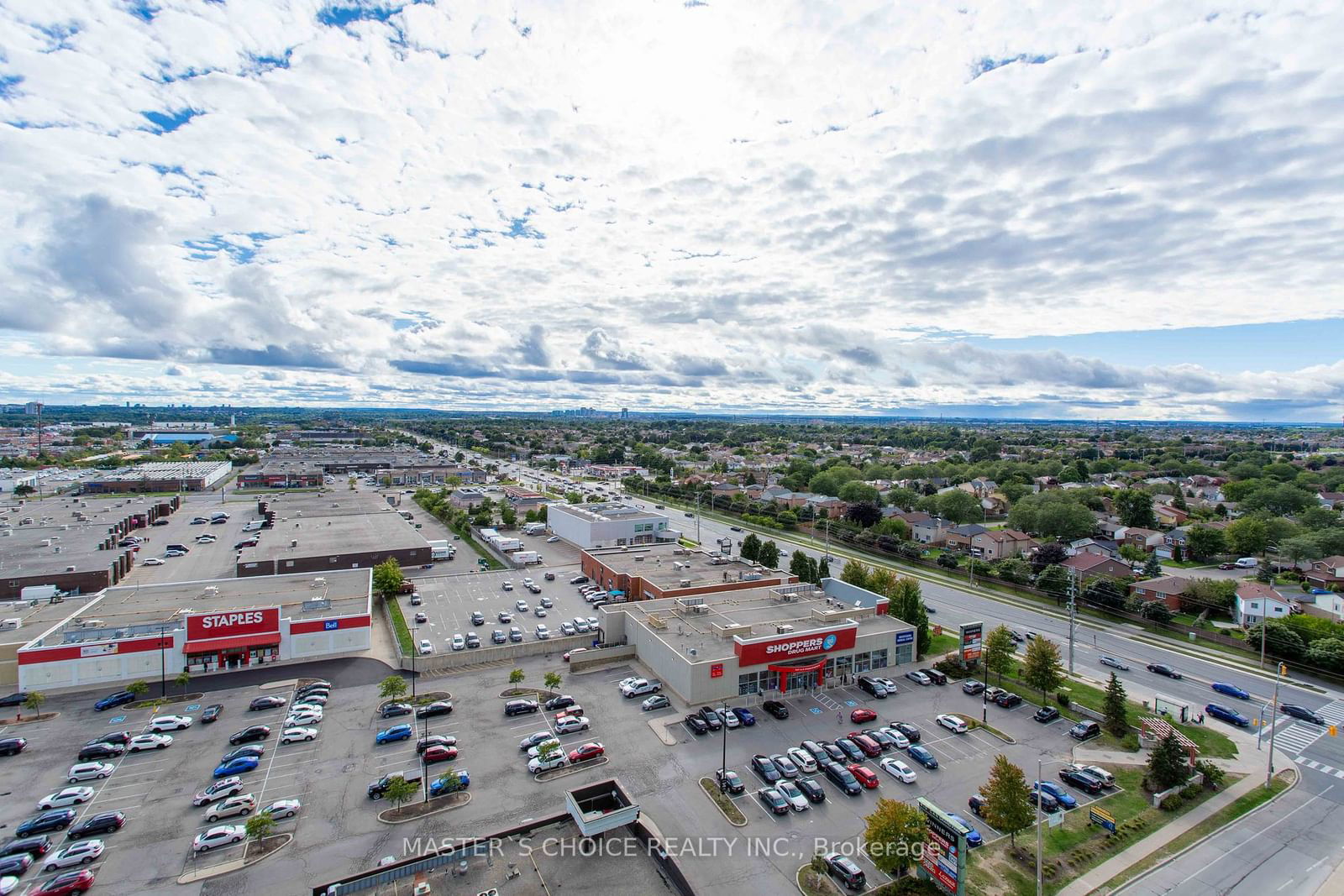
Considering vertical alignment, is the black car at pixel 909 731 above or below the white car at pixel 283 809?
below

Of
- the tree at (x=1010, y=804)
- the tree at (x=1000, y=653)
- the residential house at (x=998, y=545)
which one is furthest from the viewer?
the residential house at (x=998, y=545)

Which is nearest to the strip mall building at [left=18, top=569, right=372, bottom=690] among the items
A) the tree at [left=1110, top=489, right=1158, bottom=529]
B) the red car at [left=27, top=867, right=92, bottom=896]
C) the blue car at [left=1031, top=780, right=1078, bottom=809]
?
the red car at [left=27, top=867, right=92, bottom=896]

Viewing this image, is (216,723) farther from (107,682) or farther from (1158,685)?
(1158,685)

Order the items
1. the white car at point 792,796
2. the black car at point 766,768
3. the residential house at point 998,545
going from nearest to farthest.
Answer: the white car at point 792,796, the black car at point 766,768, the residential house at point 998,545

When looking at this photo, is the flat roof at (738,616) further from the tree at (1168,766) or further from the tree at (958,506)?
the tree at (958,506)

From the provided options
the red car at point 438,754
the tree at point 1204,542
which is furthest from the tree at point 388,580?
the tree at point 1204,542

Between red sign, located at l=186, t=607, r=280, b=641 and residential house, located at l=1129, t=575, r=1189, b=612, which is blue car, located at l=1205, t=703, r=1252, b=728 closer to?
residential house, located at l=1129, t=575, r=1189, b=612

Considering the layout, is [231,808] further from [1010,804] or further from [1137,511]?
[1137,511]
